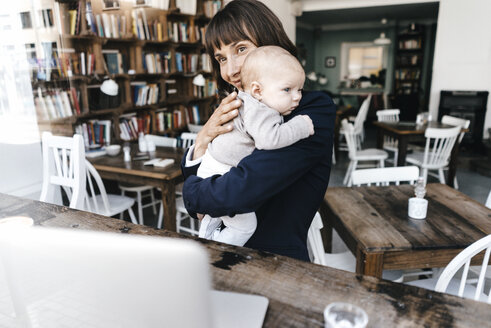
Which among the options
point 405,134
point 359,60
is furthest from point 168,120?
point 359,60

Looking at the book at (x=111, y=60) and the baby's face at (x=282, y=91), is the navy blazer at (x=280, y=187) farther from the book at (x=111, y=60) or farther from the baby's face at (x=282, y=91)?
the book at (x=111, y=60)

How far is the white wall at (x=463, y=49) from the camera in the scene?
6383 millimetres

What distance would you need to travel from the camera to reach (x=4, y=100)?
9.59 feet

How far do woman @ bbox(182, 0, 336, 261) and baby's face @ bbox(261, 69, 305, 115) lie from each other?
0.04 metres

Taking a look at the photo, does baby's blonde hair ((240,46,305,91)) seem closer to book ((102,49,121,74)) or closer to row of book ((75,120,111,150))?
row of book ((75,120,111,150))

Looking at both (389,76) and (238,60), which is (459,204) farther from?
(389,76)

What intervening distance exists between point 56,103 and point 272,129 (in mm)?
3249

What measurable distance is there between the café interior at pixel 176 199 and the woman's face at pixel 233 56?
5.6 inches

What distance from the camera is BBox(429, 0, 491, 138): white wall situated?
251 inches

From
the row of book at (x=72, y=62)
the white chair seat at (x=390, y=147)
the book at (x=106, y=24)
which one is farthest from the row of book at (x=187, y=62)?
the white chair seat at (x=390, y=147)

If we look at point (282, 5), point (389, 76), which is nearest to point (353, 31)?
point (389, 76)

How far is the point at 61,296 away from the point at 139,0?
4.30 metres

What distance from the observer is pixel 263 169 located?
0.92m

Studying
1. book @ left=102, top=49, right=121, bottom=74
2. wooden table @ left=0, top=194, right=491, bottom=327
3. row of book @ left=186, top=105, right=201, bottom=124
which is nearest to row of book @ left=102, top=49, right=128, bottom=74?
book @ left=102, top=49, right=121, bottom=74
